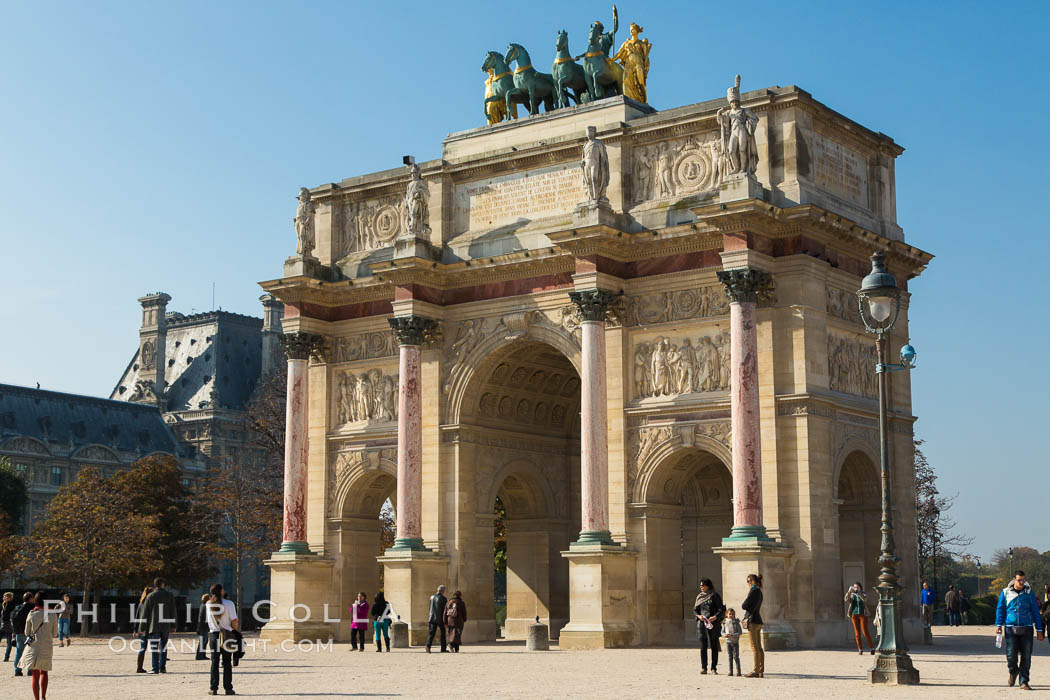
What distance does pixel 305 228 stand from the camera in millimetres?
42812

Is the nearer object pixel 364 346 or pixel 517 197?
pixel 517 197

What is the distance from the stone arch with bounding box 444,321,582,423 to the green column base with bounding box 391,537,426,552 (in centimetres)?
357

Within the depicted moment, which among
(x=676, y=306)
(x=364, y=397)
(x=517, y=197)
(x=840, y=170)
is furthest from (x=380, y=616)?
(x=840, y=170)

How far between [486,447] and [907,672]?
2011cm

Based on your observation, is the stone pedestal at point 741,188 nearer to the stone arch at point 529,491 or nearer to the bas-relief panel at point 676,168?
the bas-relief panel at point 676,168

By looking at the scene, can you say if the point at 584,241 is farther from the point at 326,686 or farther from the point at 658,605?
the point at 326,686

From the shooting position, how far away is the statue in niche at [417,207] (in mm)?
40250

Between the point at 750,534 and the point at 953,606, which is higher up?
the point at 750,534

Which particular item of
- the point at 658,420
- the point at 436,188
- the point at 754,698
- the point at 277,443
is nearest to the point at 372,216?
the point at 436,188

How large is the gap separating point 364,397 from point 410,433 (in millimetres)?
3379

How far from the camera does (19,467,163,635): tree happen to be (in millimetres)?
56312

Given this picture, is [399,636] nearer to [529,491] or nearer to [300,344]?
[529,491]

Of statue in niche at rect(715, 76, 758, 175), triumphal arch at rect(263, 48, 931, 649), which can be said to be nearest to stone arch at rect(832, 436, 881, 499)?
triumphal arch at rect(263, 48, 931, 649)

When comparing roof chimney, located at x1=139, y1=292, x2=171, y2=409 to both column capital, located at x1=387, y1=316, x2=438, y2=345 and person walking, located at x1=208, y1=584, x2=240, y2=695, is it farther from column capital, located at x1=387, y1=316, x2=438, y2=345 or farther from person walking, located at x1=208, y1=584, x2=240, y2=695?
person walking, located at x1=208, y1=584, x2=240, y2=695
